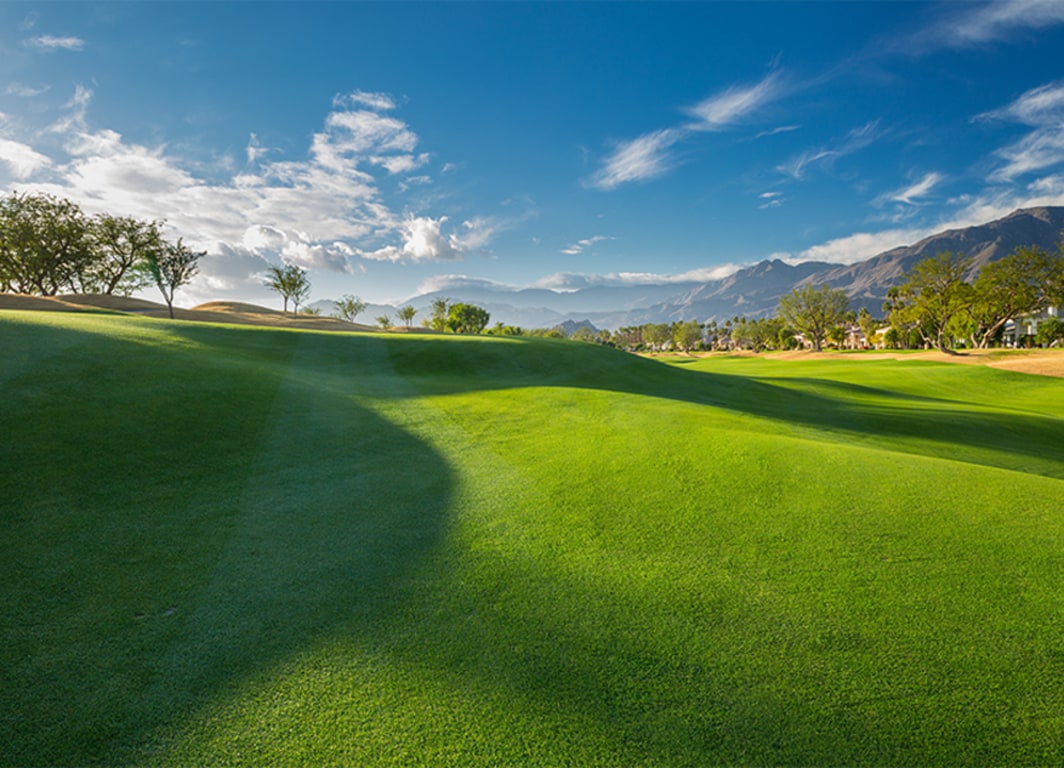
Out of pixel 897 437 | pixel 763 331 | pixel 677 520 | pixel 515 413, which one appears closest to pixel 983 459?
pixel 897 437

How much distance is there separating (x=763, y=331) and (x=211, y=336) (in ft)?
445

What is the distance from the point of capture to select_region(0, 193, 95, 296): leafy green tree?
4122cm

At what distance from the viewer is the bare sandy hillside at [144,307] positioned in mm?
33969

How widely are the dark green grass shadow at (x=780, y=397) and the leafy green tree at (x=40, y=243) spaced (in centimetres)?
4884

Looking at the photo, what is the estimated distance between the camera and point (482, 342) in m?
22.9

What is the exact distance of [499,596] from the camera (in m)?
3.97

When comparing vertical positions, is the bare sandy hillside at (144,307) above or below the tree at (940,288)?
below

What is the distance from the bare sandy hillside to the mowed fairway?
92.2 ft

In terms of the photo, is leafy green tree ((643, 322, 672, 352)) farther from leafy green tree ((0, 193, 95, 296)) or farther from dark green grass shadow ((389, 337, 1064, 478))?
leafy green tree ((0, 193, 95, 296))

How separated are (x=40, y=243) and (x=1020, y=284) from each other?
105598 mm

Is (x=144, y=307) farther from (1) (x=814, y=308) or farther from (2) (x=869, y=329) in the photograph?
(2) (x=869, y=329)

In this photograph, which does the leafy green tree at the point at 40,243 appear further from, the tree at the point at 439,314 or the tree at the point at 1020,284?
the tree at the point at 1020,284

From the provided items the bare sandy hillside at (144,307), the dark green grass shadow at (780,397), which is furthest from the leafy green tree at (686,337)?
the dark green grass shadow at (780,397)

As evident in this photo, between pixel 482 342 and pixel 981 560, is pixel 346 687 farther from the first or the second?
pixel 482 342
